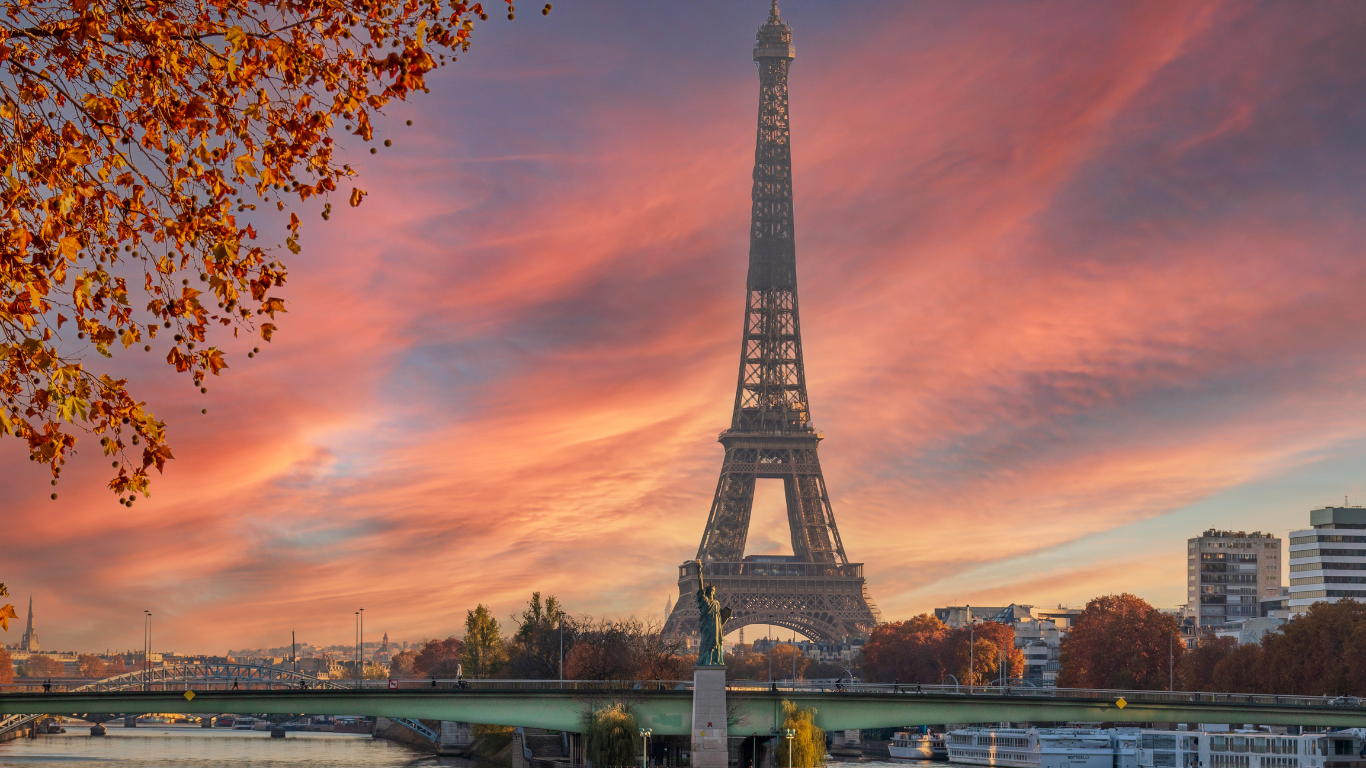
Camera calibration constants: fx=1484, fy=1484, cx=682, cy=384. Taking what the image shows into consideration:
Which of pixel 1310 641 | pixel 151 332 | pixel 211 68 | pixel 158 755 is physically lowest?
pixel 158 755

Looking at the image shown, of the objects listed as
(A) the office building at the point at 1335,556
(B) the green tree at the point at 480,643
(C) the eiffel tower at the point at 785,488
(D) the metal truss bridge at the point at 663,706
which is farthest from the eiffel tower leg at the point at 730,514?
(D) the metal truss bridge at the point at 663,706

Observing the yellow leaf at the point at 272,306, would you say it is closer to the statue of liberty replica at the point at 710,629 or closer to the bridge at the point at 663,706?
the statue of liberty replica at the point at 710,629

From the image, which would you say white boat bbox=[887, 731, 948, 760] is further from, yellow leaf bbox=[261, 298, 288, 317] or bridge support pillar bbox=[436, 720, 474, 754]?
yellow leaf bbox=[261, 298, 288, 317]

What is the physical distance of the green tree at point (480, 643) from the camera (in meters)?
130

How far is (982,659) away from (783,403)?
33529 millimetres

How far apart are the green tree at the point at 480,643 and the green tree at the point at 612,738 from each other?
56040 millimetres

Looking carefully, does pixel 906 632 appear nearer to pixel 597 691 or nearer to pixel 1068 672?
pixel 1068 672

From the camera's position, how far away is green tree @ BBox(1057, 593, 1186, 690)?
408 ft

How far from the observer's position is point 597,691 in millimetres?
76625

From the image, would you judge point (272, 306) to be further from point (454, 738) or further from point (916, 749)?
point (916, 749)

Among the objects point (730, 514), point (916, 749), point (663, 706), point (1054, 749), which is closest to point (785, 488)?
point (730, 514)

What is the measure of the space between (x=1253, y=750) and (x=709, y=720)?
1715 inches

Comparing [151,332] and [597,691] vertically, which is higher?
[151,332]

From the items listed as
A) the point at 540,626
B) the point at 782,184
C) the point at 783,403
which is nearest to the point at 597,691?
the point at 540,626
